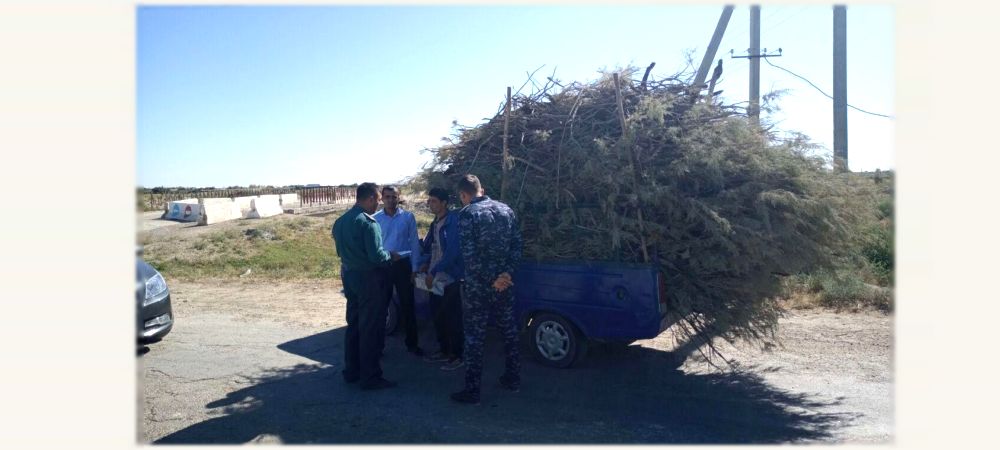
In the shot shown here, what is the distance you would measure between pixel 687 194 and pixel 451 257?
6.86ft

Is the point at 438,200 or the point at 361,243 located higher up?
the point at 438,200

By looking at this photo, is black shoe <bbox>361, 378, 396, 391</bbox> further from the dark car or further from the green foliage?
the green foliage

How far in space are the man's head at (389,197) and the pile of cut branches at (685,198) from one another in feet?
3.78

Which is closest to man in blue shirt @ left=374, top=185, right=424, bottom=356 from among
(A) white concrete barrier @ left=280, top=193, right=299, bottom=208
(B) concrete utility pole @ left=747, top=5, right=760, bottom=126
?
(B) concrete utility pole @ left=747, top=5, right=760, bottom=126

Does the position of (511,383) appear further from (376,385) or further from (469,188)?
(469,188)

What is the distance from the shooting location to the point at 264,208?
29969mm

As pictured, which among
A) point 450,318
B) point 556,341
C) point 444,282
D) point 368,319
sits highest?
point 444,282

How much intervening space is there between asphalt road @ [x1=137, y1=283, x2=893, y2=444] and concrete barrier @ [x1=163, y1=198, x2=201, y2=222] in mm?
21967

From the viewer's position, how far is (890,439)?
13.1ft

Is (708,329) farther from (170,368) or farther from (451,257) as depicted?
(170,368)

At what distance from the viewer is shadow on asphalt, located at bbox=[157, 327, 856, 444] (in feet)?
13.4

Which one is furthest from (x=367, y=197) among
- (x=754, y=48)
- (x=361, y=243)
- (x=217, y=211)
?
(x=217, y=211)

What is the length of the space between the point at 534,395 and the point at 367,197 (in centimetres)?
225

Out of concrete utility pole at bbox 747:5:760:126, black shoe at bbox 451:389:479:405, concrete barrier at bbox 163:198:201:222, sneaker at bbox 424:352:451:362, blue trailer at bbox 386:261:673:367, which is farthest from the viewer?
concrete barrier at bbox 163:198:201:222
